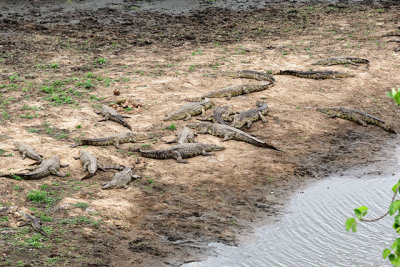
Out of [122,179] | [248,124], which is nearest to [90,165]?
[122,179]

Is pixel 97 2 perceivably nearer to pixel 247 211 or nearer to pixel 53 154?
pixel 53 154

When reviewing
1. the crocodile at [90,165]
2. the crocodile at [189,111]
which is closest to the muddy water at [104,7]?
the crocodile at [189,111]

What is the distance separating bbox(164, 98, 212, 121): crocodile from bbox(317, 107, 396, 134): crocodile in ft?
8.78

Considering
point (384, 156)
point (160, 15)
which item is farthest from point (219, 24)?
point (384, 156)

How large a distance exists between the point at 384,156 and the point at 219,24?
10305 mm

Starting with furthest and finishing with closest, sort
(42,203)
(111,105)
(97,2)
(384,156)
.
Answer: (97,2), (111,105), (384,156), (42,203)

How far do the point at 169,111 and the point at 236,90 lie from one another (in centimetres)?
202

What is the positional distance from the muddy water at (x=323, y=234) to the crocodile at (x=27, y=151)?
3.70 m

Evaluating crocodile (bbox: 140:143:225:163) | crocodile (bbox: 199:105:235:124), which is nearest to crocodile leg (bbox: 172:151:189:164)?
crocodile (bbox: 140:143:225:163)

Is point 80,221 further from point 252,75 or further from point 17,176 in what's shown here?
point 252,75

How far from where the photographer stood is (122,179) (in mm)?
8336

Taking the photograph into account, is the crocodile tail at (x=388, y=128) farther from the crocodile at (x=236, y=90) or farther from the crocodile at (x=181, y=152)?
the crocodile at (x=181, y=152)

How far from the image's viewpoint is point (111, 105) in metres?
11.7

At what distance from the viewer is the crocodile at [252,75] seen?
13.7 meters
